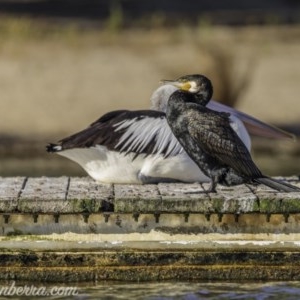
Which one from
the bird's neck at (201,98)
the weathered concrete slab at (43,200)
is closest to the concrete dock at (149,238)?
the weathered concrete slab at (43,200)

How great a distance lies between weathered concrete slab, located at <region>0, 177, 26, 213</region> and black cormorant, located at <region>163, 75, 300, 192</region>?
106 cm

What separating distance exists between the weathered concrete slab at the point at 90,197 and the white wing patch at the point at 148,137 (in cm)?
32

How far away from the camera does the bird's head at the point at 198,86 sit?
8.66 m

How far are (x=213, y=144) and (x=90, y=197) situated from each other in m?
0.82

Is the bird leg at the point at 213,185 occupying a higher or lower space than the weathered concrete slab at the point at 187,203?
higher

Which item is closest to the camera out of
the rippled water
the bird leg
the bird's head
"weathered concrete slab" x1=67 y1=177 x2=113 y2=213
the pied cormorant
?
the rippled water

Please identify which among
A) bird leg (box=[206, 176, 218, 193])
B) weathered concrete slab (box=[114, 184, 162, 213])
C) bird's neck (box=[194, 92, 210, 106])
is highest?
bird's neck (box=[194, 92, 210, 106])

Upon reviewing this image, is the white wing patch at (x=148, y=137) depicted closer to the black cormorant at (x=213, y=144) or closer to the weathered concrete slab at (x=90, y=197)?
the weathered concrete slab at (x=90, y=197)

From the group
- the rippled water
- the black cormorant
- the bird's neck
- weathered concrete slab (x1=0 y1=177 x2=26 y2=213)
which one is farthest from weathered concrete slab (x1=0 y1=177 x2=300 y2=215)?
the bird's neck

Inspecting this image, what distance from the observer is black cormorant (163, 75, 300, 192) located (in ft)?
27.5

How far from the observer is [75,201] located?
8156 millimetres

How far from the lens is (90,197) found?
27.0ft

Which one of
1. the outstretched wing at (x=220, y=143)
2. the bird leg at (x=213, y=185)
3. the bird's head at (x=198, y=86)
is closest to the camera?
the outstretched wing at (x=220, y=143)

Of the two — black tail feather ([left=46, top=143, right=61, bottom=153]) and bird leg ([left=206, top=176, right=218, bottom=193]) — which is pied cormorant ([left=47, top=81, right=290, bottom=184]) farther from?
bird leg ([left=206, top=176, right=218, bottom=193])
